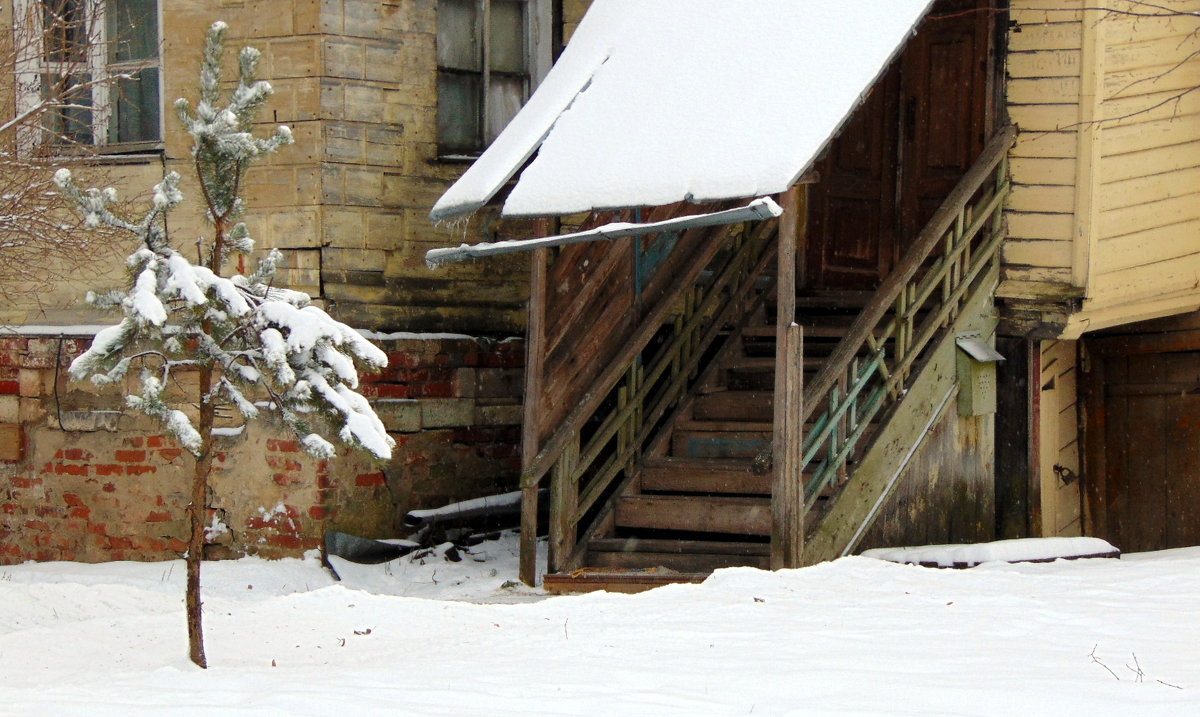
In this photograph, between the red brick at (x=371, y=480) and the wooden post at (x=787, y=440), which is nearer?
the wooden post at (x=787, y=440)

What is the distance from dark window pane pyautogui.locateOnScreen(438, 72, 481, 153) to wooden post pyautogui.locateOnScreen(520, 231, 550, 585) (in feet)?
6.10

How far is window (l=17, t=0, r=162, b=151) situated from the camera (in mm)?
10289

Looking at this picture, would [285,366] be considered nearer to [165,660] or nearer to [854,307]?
[165,660]

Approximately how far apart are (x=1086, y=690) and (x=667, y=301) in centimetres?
461

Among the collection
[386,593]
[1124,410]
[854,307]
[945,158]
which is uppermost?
[945,158]

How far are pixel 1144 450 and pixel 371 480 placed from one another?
5.94m

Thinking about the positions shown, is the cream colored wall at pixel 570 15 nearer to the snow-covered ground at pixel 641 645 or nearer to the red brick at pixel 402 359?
the red brick at pixel 402 359

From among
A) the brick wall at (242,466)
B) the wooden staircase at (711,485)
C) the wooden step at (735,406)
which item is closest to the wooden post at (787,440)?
the wooden staircase at (711,485)

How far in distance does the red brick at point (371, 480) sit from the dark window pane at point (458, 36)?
118 inches

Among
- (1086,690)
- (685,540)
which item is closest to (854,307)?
(685,540)

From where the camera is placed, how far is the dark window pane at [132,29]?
33.9ft

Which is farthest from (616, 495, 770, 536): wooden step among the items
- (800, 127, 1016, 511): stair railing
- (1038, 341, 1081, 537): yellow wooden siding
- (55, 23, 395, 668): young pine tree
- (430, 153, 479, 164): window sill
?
(55, 23, 395, 668): young pine tree

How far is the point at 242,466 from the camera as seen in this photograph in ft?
32.7

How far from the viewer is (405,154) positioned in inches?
404
